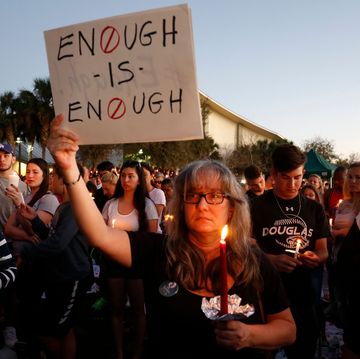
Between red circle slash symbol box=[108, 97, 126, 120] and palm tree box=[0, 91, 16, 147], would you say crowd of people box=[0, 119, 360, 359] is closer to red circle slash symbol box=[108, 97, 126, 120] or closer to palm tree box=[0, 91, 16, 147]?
red circle slash symbol box=[108, 97, 126, 120]

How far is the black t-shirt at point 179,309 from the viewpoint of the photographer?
182cm

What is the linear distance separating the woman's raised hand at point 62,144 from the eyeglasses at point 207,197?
543 mm

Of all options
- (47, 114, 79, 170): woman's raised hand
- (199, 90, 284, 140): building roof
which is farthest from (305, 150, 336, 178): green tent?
(199, 90, 284, 140): building roof

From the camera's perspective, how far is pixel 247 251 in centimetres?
204

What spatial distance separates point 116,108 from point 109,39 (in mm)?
337

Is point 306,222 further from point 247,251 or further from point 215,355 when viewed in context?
point 215,355

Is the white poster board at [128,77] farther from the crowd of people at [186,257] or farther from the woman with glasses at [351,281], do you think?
the woman with glasses at [351,281]

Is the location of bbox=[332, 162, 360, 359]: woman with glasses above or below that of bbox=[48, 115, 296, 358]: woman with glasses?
below

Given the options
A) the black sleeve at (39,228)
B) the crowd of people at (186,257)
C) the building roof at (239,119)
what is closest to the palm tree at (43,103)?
the building roof at (239,119)

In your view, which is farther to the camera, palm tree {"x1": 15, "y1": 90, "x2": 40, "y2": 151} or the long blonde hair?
palm tree {"x1": 15, "y1": 90, "x2": 40, "y2": 151}

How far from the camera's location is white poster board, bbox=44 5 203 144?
6.42ft

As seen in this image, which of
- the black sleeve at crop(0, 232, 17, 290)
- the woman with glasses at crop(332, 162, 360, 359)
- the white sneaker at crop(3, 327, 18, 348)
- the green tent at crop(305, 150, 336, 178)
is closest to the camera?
the woman with glasses at crop(332, 162, 360, 359)

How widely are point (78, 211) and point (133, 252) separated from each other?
1.08 ft

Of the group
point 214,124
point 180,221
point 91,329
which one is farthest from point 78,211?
point 214,124
